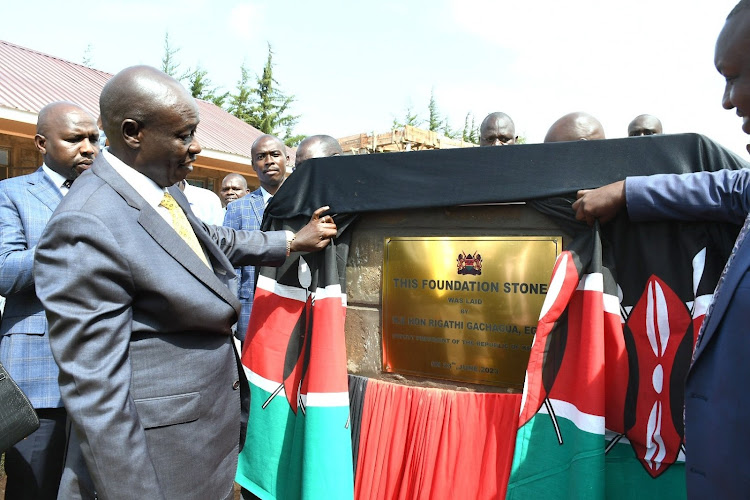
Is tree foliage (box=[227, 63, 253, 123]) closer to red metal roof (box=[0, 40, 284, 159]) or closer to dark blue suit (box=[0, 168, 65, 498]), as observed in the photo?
red metal roof (box=[0, 40, 284, 159])

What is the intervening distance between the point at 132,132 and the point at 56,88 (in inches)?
365

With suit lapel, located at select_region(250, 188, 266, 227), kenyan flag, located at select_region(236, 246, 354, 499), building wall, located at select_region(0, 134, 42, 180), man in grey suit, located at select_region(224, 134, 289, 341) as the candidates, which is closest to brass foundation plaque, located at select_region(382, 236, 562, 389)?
kenyan flag, located at select_region(236, 246, 354, 499)

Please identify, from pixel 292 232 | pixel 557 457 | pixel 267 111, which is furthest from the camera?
pixel 267 111

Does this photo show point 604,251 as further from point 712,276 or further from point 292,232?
point 292,232

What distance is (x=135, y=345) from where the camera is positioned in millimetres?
1435

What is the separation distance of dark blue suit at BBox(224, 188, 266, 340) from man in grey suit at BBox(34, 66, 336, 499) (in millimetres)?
2145

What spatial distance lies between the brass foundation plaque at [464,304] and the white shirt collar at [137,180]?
989 millimetres

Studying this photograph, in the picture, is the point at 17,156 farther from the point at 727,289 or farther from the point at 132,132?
the point at 727,289

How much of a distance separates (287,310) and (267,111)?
69.7 feet

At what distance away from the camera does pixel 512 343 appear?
2.00m

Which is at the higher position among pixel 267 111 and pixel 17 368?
pixel 267 111

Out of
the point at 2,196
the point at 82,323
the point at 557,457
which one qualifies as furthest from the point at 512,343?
the point at 2,196

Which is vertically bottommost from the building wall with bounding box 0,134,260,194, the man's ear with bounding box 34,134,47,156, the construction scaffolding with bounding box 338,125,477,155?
the man's ear with bounding box 34,134,47,156

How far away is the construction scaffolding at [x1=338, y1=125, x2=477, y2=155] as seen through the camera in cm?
404
